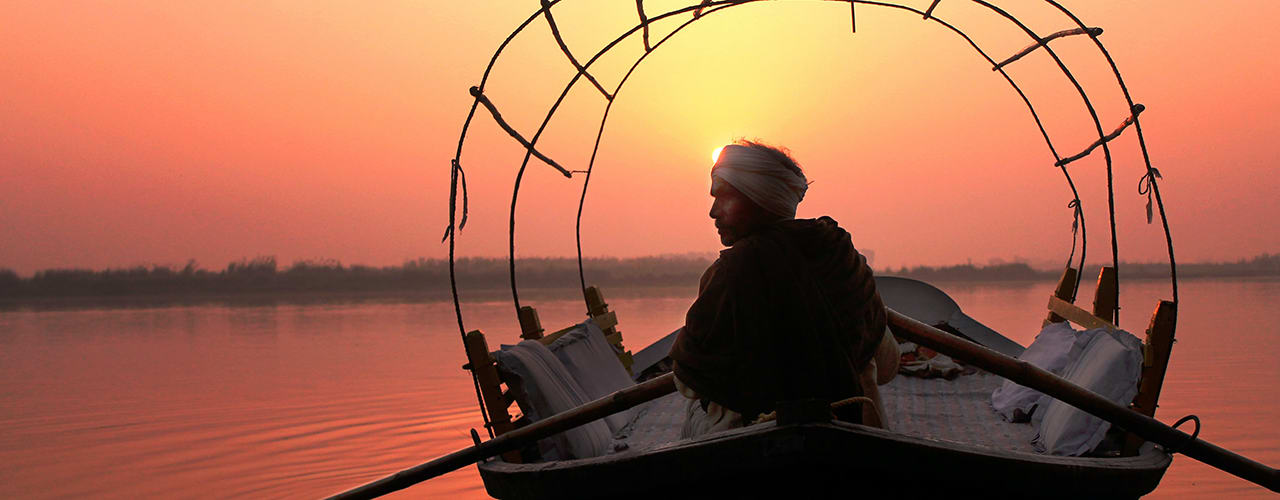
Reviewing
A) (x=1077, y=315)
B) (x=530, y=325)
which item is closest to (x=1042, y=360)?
(x=1077, y=315)

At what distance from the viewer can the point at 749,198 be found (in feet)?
9.07

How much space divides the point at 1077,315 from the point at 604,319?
2470mm

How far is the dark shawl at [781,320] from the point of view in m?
2.65

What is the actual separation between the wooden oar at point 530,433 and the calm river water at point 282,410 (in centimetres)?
184

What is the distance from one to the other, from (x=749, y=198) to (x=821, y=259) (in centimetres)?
26

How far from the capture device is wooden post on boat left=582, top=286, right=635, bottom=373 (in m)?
5.73

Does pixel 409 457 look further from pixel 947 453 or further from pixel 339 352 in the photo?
pixel 339 352

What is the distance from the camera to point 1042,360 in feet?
15.6

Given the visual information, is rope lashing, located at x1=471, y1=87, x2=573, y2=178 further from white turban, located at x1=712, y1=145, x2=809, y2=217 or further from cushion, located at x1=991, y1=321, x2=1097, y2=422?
cushion, located at x1=991, y1=321, x2=1097, y2=422

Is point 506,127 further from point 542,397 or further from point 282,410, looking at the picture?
point 282,410

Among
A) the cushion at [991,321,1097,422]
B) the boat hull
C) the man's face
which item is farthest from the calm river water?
the man's face

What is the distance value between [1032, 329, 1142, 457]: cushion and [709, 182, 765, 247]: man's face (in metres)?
1.56

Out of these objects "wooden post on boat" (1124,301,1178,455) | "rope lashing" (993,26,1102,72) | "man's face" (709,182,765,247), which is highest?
"rope lashing" (993,26,1102,72)

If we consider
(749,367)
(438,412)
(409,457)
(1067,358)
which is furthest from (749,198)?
(438,412)
